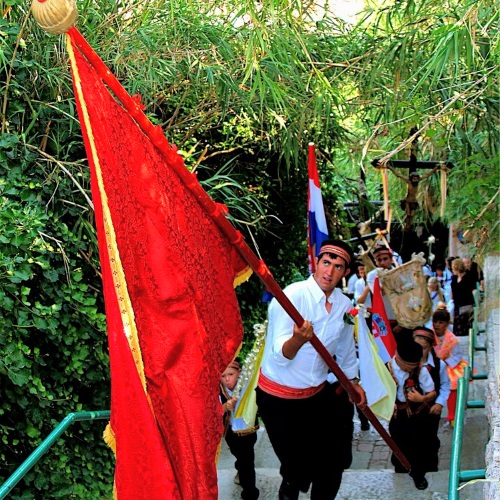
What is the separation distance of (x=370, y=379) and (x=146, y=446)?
9.27 feet

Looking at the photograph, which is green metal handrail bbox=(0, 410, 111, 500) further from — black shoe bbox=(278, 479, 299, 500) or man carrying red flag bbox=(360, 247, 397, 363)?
man carrying red flag bbox=(360, 247, 397, 363)

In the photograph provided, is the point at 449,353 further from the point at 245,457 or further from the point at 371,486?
the point at 245,457

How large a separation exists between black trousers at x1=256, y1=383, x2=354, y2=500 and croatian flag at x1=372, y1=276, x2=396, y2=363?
5.71ft

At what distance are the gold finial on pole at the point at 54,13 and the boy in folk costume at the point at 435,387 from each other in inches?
170

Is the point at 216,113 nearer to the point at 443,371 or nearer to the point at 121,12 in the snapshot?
the point at 121,12

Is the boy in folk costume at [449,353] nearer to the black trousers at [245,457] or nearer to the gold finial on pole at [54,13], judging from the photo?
the black trousers at [245,457]

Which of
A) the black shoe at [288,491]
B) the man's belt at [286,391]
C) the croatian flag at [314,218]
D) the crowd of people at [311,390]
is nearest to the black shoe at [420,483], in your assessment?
the crowd of people at [311,390]

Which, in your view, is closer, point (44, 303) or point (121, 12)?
point (44, 303)

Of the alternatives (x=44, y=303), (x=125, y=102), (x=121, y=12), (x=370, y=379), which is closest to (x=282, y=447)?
(x=370, y=379)

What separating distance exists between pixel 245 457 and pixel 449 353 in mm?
2448

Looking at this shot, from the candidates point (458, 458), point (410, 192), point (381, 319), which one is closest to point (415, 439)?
point (381, 319)

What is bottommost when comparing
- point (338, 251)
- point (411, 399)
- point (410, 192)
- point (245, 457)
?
point (245, 457)

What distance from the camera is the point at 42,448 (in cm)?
429

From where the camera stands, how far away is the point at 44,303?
507 centimetres
